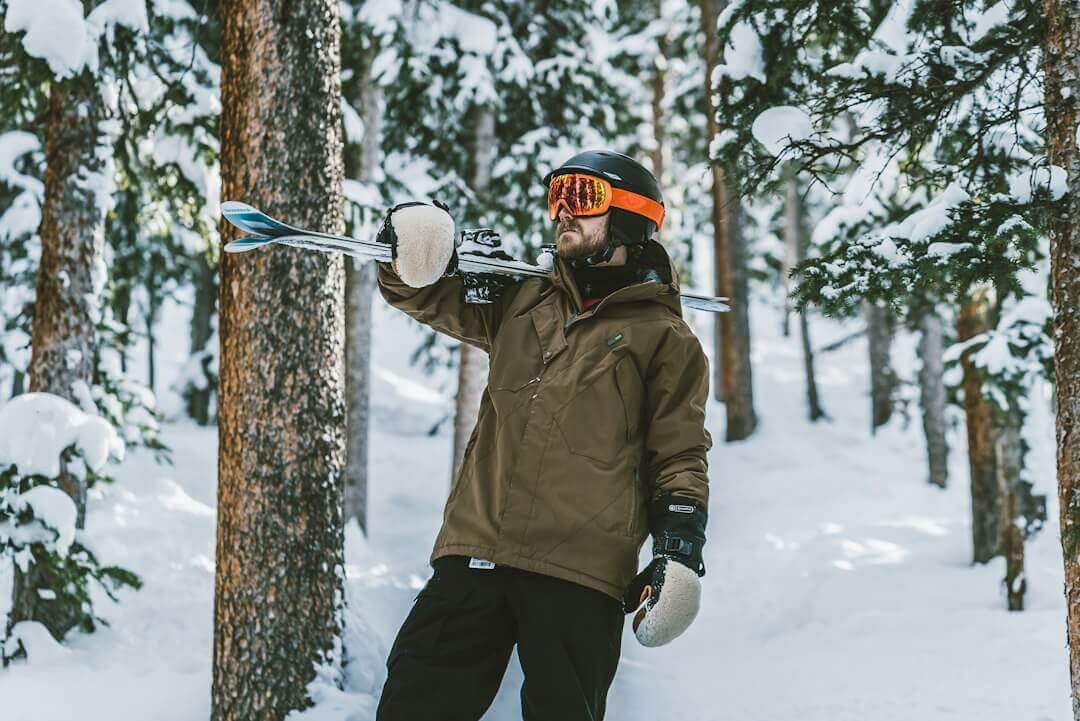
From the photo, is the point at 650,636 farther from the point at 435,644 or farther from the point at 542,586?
the point at 435,644

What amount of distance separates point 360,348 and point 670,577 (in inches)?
336

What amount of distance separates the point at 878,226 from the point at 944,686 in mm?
3766

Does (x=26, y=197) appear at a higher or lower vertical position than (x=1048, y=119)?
higher

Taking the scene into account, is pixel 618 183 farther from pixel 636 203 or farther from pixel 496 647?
pixel 496 647

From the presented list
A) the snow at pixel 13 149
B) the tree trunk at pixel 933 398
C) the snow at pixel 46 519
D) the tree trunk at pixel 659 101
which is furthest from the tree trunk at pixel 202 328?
the tree trunk at pixel 933 398

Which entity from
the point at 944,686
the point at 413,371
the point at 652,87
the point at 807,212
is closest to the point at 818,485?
the point at 944,686

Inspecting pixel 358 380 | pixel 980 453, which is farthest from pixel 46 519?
pixel 980 453

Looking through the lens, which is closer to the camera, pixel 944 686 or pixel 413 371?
pixel 944 686

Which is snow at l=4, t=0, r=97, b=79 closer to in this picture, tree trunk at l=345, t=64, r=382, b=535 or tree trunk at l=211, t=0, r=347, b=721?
tree trunk at l=211, t=0, r=347, b=721

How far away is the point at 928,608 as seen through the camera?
7.57 metres

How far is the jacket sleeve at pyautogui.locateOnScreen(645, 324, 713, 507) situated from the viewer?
3.17 metres

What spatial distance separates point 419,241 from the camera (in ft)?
10.5

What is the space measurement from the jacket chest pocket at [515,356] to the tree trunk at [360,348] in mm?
7534

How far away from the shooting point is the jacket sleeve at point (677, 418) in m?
3.17
